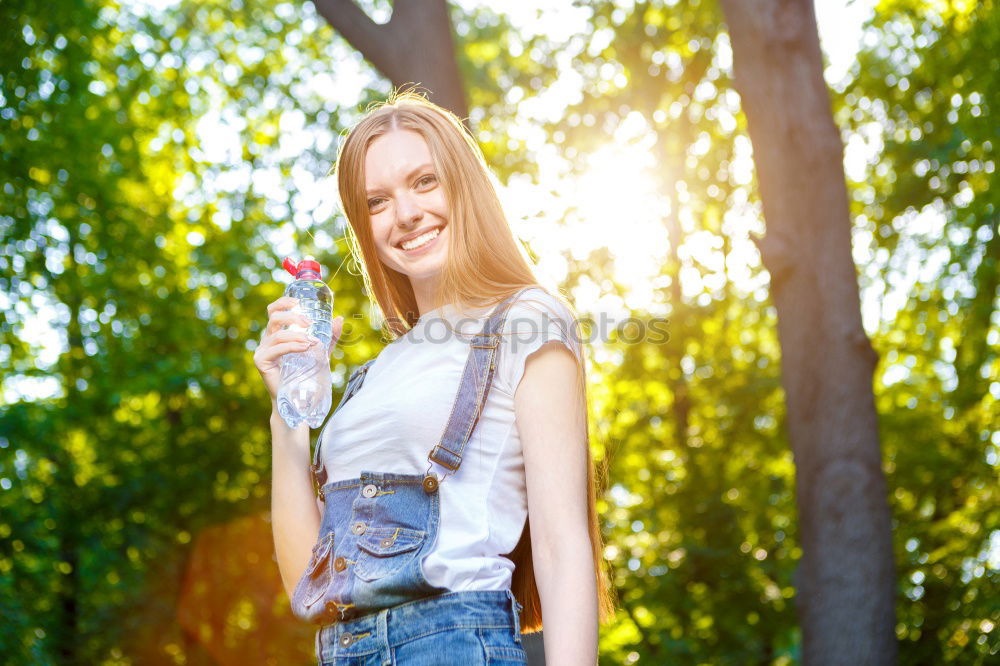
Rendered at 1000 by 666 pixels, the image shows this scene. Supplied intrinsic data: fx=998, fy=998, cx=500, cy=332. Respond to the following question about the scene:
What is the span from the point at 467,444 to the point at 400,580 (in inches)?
11.4

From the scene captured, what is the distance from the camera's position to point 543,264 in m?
9.83

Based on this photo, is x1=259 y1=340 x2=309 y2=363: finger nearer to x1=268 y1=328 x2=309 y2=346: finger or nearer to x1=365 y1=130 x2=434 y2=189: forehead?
x1=268 y1=328 x2=309 y2=346: finger

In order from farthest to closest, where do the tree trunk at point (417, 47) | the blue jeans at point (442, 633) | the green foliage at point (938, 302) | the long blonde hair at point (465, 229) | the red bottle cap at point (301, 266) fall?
the green foliage at point (938, 302), the tree trunk at point (417, 47), the red bottle cap at point (301, 266), the long blonde hair at point (465, 229), the blue jeans at point (442, 633)

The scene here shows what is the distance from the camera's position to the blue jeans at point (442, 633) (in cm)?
173

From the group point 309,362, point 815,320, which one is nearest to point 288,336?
point 309,362

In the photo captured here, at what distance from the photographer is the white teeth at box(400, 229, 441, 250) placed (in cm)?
225

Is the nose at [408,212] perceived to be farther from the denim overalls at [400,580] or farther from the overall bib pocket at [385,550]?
the overall bib pocket at [385,550]

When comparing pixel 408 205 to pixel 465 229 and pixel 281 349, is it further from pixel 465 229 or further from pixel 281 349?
pixel 281 349

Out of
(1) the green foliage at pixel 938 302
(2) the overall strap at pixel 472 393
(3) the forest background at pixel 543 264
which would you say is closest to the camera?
→ (2) the overall strap at pixel 472 393

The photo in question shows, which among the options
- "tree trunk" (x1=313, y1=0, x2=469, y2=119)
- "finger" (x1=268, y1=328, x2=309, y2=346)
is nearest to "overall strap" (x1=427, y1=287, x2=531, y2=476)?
"finger" (x1=268, y1=328, x2=309, y2=346)

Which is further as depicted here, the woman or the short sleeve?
the short sleeve

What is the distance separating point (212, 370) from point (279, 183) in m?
3.19

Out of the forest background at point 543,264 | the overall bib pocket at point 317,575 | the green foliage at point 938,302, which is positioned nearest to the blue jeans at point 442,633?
the overall bib pocket at point 317,575

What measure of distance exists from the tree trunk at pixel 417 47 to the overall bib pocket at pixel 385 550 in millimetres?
3243
